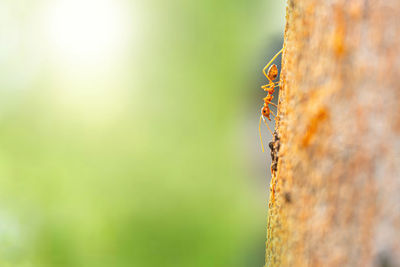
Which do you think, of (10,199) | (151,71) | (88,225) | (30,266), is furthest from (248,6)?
(30,266)

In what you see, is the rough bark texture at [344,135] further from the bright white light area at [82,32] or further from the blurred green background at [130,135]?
the bright white light area at [82,32]

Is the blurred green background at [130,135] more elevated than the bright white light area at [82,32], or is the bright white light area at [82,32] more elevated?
the bright white light area at [82,32]

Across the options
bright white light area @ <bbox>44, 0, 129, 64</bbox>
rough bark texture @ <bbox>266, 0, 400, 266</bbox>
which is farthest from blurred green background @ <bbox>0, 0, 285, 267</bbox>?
rough bark texture @ <bbox>266, 0, 400, 266</bbox>

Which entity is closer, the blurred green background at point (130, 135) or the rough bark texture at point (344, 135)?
the rough bark texture at point (344, 135)

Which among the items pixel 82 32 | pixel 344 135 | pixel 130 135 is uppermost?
pixel 82 32

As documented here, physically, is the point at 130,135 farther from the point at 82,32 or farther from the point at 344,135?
the point at 344,135

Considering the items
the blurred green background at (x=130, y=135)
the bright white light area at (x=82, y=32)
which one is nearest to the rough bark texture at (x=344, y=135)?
the blurred green background at (x=130, y=135)

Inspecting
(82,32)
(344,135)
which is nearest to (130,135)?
(82,32)
